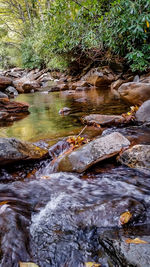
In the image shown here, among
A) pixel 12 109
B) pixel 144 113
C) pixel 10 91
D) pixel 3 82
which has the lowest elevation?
pixel 12 109

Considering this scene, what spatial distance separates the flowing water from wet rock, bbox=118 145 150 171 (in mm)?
109

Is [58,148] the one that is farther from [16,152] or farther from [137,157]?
[137,157]

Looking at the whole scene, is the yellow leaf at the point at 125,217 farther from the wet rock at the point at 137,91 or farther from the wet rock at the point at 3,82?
the wet rock at the point at 3,82

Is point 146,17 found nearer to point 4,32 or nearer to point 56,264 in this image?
point 56,264

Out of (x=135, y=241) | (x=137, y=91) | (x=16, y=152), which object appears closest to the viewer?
(x=135, y=241)

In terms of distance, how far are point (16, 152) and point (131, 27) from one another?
5.35m

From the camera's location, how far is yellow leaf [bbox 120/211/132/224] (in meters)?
1.47

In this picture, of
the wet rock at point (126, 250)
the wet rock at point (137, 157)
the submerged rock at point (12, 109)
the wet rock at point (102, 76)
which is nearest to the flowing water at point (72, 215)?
the wet rock at point (126, 250)

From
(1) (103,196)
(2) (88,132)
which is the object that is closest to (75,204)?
(1) (103,196)

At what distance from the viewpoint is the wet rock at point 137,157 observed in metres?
2.38

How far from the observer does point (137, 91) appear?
5035 millimetres

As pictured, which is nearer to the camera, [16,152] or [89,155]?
[89,155]

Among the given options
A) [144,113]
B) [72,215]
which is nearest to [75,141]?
[72,215]

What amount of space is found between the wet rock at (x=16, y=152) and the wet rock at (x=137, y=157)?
131 centimetres
